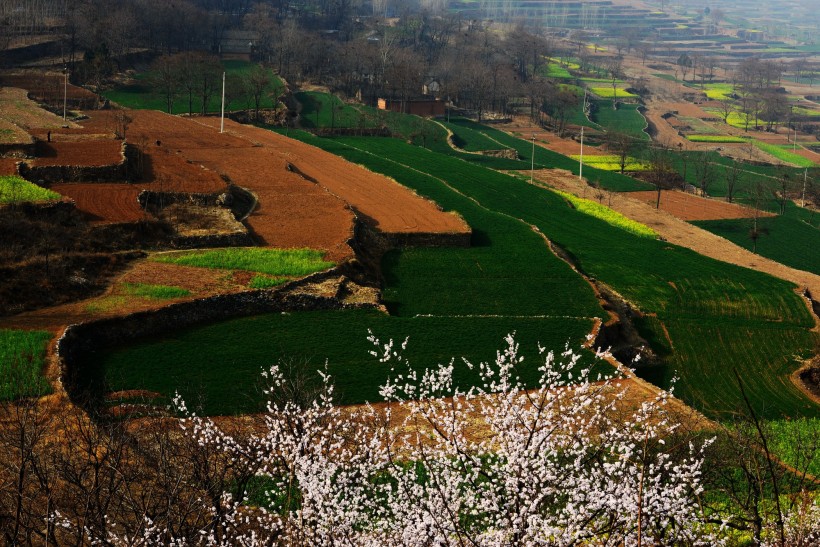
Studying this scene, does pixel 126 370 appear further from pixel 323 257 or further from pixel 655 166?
pixel 655 166

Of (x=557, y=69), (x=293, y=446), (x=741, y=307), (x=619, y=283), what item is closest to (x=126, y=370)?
(x=293, y=446)

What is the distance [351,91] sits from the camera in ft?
400

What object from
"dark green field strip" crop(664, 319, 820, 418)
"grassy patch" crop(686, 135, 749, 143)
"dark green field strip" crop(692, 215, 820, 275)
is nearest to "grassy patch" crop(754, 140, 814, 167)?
"grassy patch" crop(686, 135, 749, 143)

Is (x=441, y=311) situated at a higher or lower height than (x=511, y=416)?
lower

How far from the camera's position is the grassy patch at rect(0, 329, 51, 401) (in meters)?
28.1

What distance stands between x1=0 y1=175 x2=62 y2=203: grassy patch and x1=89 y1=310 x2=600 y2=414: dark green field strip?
12.4m

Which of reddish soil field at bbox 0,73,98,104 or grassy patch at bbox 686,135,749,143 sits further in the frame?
grassy patch at bbox 686,135,749,143

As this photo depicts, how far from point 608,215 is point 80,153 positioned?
34.3 m

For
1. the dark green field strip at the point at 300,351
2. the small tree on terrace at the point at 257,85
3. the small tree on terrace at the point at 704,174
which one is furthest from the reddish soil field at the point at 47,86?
the dark green field strip at the point at 300,351

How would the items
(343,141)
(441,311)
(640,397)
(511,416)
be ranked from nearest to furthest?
(511,416), (640,397), (441,311), (343,141)

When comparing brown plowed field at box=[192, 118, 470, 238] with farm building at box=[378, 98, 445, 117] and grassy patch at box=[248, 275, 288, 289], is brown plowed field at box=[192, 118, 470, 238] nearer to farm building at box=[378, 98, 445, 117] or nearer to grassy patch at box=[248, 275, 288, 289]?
grassy patch at box=[248, 275, 288, 289]

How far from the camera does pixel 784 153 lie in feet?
429

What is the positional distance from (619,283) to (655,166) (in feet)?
158

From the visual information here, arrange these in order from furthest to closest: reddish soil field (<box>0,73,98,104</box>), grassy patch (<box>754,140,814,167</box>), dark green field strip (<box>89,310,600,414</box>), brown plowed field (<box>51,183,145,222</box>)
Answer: grassy patch (<box>754,140,814,167</box>) < reddish soil field (<box>0,73,98,104</box>) < brown plowed field (<box>51,183,145,222</box>) < dark green field strip (<box>89,310,600,414</box>)
